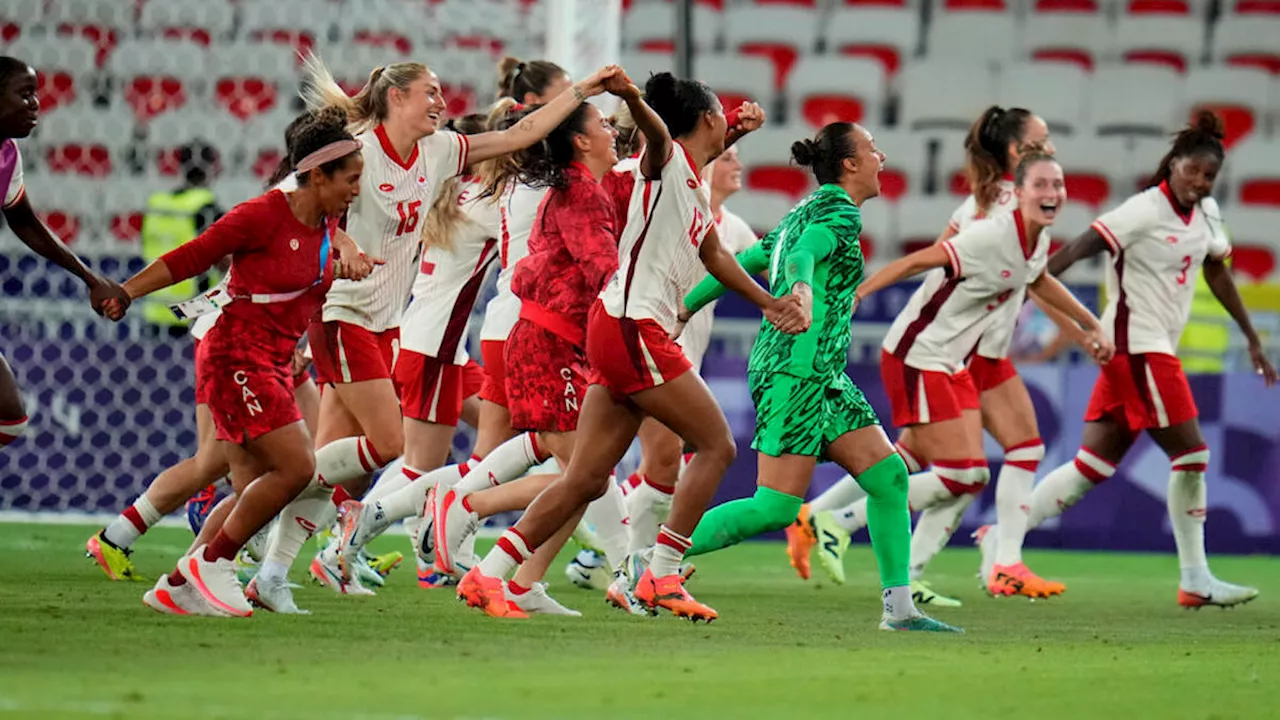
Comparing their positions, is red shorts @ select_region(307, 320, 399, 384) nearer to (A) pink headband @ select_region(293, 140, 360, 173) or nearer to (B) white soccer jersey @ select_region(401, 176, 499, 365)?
(B) white soccer jersey @ select_region(401, 176, 499, 365)

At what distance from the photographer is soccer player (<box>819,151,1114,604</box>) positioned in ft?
29.3

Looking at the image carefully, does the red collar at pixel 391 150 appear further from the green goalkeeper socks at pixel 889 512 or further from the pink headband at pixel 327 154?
the green goalkeeper socks at pixel 889 512

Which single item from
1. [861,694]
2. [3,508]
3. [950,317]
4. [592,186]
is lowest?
[3,508]

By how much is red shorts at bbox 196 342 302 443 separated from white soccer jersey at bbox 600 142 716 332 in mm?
1148

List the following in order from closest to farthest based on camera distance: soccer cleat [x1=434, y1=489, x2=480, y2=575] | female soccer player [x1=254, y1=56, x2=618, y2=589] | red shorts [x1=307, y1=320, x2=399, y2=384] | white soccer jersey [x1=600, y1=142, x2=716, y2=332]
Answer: white soccer jersey [x1=600, y1=142, x2=716, y2=332], soccer cleat [x1=434, y1=489, x2=480, y2=575], female soccer player [x1=254, y1=56, x2=618, y2=589], red shorts [x1=307, y1=320, x2=399, y2=384]

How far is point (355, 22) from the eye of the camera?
14039mm

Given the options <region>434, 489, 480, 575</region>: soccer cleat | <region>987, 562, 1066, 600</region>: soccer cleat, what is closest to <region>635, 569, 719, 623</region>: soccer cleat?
<region>434, 489, 480, 575</region>: soccer cleat

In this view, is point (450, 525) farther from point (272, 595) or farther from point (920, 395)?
point (920, 395)

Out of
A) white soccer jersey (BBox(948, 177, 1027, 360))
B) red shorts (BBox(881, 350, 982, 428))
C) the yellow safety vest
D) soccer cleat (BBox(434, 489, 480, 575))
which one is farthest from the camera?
the yellow safety vest

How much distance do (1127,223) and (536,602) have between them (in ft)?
12.1

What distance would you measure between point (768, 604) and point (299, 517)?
209 centimetres

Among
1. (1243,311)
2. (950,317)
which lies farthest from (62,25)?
(1243,311)

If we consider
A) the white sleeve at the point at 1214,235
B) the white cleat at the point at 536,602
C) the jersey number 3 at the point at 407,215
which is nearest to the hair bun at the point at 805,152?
the jersey number 3 at the point at 407,215

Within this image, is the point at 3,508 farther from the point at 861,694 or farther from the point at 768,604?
the point at 861,694
